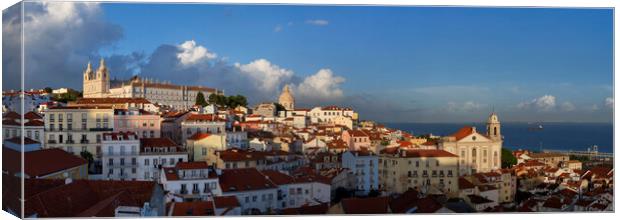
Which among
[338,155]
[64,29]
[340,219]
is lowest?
[340,219]

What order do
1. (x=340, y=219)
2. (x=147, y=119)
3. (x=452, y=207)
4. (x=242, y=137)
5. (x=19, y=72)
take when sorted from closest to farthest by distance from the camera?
(x=19, y=72), (x=340, y=219), (x=452, y=207), (x=147, y=119), (x=242, y=137)

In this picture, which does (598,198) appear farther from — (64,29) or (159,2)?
(64,29)

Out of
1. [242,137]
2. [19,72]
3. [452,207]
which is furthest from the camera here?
[242,137]

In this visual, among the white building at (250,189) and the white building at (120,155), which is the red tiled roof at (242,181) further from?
the white building at (120,155)

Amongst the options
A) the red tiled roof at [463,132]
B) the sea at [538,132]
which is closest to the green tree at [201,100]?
the sea at [538,132]

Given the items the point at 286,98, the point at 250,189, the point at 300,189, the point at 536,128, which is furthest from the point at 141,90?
the point at 536,128

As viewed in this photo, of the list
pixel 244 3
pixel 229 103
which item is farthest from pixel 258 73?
pixel 229 103
